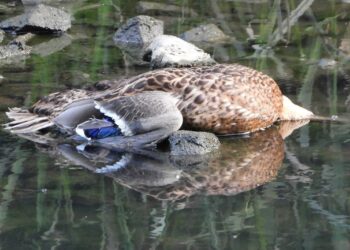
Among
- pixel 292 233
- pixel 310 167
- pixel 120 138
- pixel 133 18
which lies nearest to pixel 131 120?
pixel 120 138

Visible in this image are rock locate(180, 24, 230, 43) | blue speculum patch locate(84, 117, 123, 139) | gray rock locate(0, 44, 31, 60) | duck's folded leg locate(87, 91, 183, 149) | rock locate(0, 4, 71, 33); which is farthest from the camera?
rock locate(0, 4, 71, 33)

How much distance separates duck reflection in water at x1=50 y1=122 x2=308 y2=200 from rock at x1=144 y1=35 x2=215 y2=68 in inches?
62.6

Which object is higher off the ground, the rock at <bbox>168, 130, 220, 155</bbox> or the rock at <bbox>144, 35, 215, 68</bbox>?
the rock at <bbox>144, 35, 215, 68</bbox>

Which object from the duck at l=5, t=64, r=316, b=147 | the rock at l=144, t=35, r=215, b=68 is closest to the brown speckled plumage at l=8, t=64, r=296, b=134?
the duck at l=5, t=64, r=316, b=147

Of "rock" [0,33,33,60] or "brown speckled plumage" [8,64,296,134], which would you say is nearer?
"brown speckled plumage" [8,64,296,134]

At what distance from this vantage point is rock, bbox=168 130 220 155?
20.5 feet

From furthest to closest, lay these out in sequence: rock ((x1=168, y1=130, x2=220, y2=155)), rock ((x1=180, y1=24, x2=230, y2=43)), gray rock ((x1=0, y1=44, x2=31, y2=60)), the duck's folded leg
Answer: rock ((x1=180, y1=24, x2=230, y2=43))
gray rock ((x1=0, y1=44, x2=31, y2=60))
the duck's folded leg
rock ((x1=168, y1=130, x2=220, y2=155))

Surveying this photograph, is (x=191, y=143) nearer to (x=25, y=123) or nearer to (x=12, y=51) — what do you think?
(x=25, y=123)

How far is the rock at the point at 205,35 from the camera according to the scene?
8961mm

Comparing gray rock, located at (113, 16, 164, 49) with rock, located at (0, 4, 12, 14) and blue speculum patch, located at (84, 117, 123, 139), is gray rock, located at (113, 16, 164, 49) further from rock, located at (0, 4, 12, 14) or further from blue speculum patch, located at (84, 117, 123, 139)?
blue speculum patch, located at (84, 117, 123, 139)

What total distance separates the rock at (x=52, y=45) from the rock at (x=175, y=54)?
0.96 meters

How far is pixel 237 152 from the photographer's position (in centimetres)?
634

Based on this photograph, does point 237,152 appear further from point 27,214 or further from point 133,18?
point 133,18

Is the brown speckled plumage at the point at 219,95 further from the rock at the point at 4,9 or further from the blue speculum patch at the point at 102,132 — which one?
the rock at the point at 4,9
